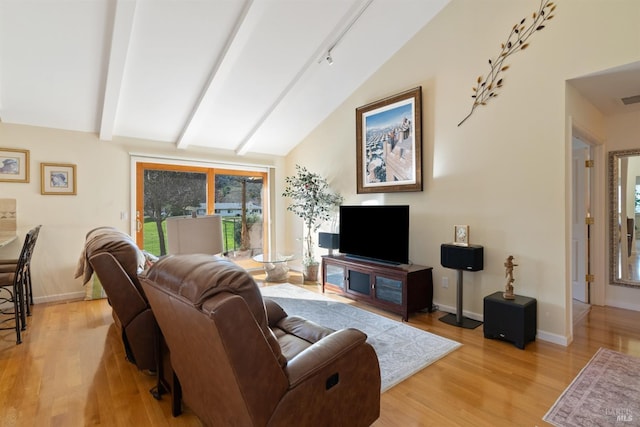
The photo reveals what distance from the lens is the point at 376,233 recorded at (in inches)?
161

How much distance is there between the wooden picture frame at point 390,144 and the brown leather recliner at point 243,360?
294cm

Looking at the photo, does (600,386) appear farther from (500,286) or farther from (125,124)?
(125,124)

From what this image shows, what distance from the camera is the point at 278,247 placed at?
6449 mm

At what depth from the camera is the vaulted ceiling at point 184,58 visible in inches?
120

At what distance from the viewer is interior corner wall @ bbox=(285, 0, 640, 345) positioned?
9.46 ft

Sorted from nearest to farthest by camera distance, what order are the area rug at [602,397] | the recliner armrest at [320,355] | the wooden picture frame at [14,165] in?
the recliner armrest at [320,355]
the area rug at [602,397]
the wooden picture frame at [14,165]

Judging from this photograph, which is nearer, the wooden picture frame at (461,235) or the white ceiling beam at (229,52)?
the white ceiling beam at (229,52)

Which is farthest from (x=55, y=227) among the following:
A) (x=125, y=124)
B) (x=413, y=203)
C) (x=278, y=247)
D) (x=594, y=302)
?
(x=594, y=302)

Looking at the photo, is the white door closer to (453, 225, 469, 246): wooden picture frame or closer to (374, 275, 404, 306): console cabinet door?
(453, 225, 469, 246): wooden picture frame

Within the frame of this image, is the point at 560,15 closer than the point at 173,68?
Yes

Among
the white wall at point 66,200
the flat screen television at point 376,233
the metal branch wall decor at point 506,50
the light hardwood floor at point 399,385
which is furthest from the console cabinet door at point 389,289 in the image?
the white wall at point 66,200

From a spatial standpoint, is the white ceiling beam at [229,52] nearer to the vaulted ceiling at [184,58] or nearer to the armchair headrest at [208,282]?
the vaulted ceiling at [184,58]

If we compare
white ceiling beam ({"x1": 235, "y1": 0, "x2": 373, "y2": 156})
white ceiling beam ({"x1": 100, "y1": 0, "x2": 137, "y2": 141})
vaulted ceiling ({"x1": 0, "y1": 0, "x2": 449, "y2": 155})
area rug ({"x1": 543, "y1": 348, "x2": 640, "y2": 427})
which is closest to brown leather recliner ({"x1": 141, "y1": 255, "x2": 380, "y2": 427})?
area rug ({"x1": 543, "y1": 348, "x2": 640, "y2": 427})

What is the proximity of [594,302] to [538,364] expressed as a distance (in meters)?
2.29
